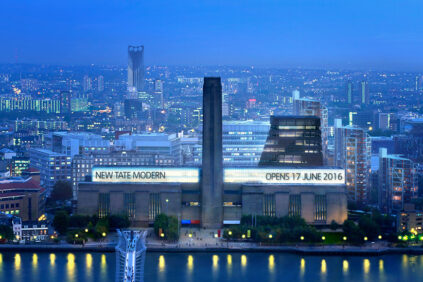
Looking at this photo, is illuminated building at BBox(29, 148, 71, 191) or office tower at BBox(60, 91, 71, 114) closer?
illuminated building at BBox(29, 148, 71, 191)

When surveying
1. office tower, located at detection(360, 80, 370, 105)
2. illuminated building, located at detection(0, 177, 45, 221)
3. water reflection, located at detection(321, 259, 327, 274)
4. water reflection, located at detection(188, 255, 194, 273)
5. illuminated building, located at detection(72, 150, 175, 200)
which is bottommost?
water reflection, located at detection(321, 259, 327, 274)

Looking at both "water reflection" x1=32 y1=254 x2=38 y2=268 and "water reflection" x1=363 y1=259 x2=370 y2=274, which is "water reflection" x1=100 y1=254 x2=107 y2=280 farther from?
"water reflection" x1=363 y1=259 x2=370 y2=274

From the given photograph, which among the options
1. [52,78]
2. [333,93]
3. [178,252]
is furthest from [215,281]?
[52,78]

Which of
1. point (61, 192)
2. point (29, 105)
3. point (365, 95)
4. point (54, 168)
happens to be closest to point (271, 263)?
point (61, 192)

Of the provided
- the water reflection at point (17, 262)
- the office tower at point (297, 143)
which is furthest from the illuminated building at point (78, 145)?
the water reflection at point (17, 262)

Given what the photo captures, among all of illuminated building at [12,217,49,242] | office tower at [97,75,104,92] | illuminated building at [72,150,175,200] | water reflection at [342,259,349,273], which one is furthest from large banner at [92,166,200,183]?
office tower at [97,75,104,92]

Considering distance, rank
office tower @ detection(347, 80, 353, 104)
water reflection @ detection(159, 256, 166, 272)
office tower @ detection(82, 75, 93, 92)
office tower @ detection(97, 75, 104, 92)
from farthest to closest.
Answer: office tower @ detection(82, 75, 93, 92), office tower @ detection(97, 75, 104, 92), office tower @ detection(347, 80, 353, 104), water reflection @ detection(159, 256, 166, 272)

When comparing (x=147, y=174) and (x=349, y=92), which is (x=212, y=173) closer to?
(x=147, y=174)

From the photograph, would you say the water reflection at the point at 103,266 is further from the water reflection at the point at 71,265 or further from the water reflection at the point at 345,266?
the water reflection at the point at 345,266
